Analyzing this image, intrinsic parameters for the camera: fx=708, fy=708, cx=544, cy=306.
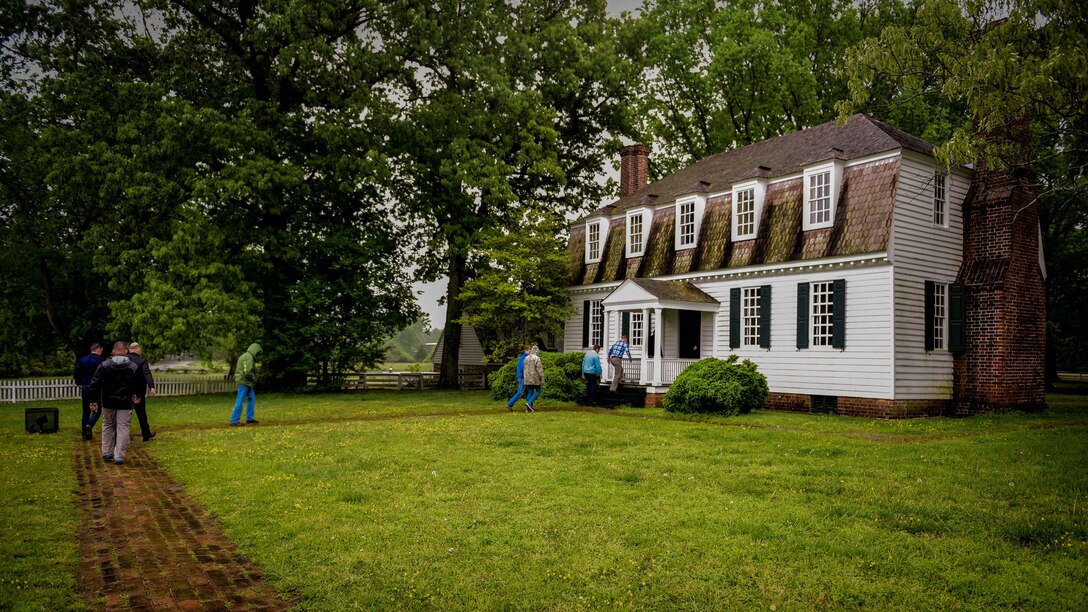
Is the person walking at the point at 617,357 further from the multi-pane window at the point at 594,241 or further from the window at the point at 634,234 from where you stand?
the multi-pane window at the point at 594,241

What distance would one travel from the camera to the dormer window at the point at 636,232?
26922 millimetres

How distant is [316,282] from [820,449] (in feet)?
70.5

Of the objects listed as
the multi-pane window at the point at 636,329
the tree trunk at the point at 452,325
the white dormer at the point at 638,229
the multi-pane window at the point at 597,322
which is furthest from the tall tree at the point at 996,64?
the tree trunk at the point at 452,325

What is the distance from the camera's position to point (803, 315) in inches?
810

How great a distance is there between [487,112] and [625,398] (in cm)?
1486

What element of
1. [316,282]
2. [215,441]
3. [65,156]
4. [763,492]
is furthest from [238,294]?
[763,492]

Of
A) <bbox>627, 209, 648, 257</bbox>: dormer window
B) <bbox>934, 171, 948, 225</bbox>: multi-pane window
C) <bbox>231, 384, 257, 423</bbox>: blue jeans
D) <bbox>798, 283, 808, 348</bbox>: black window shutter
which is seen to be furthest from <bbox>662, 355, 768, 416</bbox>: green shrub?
<bbox>231, 384, 257, 423</bbox>: blue jeans

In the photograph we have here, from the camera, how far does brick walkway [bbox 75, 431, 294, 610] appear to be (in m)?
5.47

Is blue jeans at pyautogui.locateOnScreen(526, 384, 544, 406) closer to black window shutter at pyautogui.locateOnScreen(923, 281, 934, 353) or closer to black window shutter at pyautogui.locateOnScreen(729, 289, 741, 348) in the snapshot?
black window shutter at pyautogui.locateOnScreen(729, 289, 741, 348)

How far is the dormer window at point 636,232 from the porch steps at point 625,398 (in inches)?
238

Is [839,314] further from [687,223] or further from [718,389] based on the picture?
[687,223]

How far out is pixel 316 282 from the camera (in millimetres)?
28469

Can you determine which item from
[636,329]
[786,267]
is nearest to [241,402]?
[636,329]

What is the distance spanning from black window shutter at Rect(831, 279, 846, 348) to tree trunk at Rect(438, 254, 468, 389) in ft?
54.7
